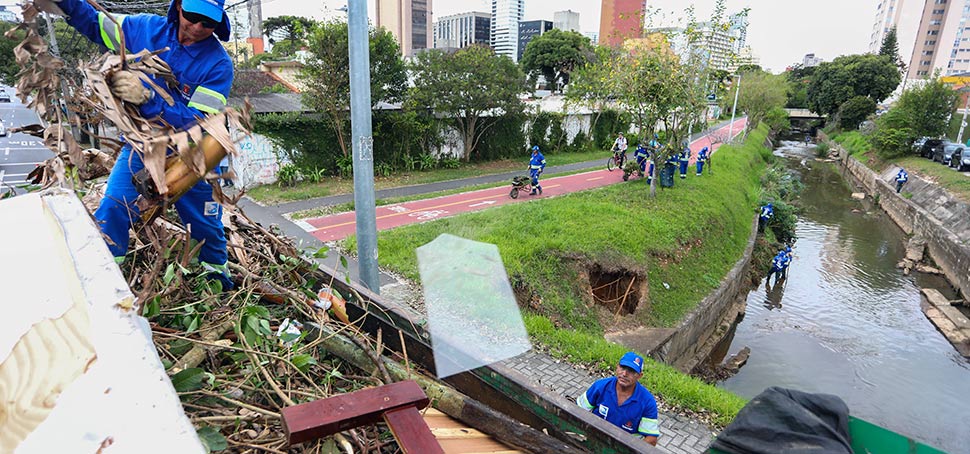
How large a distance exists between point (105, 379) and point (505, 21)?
87.4 metres

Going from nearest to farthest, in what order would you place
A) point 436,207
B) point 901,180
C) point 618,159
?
point 436,207 → point 618,159 → point 901,180

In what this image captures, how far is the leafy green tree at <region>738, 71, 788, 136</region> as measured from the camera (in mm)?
35844

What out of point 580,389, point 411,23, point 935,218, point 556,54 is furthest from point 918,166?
point 411,23

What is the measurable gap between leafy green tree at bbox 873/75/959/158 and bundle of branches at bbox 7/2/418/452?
3221 centimetres

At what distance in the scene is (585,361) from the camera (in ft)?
20.2

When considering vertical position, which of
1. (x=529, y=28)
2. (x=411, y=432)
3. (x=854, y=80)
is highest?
(x=529, y=28)

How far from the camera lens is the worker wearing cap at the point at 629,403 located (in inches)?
140

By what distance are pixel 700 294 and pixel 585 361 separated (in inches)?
186

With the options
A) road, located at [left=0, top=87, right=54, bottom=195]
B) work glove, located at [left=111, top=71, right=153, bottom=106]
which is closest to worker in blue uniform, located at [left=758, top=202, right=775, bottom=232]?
work glove, located at [left=111, top=71, right=153, bottom=106]

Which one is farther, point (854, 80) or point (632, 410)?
point (854, 80)

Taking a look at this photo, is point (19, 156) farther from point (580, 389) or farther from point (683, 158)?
point (683, 158)

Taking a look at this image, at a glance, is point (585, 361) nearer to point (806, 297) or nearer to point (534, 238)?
point (534, 238)

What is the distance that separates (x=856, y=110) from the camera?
127 ft

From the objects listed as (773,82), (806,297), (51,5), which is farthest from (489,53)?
(773,82)
